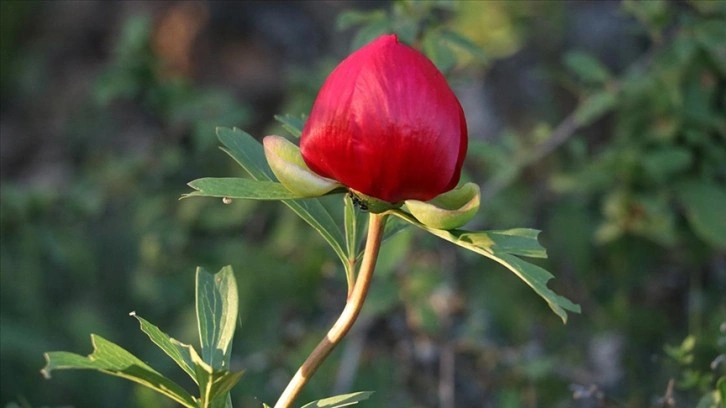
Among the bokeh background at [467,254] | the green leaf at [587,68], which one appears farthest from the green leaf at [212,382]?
the green leaf at [587,68]

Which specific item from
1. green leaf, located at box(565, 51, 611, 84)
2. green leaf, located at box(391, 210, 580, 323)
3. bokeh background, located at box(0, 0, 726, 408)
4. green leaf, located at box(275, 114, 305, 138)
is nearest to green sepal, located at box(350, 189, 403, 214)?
green leaf, located at box(391, 210, 580, 323)

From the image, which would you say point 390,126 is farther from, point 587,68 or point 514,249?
point 587,68

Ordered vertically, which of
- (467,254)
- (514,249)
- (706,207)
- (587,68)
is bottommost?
(467,254)

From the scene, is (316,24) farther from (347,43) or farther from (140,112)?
(140,112)

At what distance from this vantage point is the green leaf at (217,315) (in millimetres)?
996

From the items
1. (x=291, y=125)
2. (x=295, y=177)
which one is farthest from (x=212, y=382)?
(x=291, y=125)

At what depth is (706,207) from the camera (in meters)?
2.18

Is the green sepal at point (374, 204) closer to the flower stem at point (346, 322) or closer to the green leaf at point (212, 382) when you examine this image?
the flower stem at point (346, 322)

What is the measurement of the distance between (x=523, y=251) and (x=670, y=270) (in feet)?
5.97

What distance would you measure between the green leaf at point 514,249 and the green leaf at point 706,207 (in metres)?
1.36

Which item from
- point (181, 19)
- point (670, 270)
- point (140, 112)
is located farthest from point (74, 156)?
point (670, 270)

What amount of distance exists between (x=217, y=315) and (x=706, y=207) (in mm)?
1461

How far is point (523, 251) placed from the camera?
907 mm

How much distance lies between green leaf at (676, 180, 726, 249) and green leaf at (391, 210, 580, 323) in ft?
4.47
